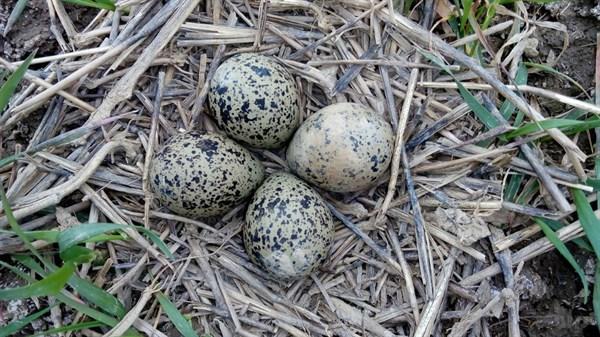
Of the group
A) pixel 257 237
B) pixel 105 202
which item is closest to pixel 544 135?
pixel 257 237

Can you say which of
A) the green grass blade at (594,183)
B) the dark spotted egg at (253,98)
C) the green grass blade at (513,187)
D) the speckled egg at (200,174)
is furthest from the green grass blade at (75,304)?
the green grass blade at (594,183)

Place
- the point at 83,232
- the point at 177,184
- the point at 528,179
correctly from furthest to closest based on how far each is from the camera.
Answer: the point at 528,179, the point at 177,184, the point at 83,232

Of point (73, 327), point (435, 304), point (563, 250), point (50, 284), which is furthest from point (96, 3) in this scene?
point (563, 250)

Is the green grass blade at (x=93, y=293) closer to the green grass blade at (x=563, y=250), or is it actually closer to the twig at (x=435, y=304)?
the twig at (x=435, y=304)

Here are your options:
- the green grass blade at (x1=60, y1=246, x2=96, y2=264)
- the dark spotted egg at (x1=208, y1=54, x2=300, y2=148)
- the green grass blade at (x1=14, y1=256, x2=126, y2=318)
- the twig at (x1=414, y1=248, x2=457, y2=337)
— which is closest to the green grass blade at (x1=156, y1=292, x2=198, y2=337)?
the green grass blade at (x1=14, y1=256, x2=126, y2=318)

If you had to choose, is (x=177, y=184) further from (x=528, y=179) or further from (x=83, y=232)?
(x=528, y=179)

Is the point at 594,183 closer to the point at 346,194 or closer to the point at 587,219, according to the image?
the point at 587,219
